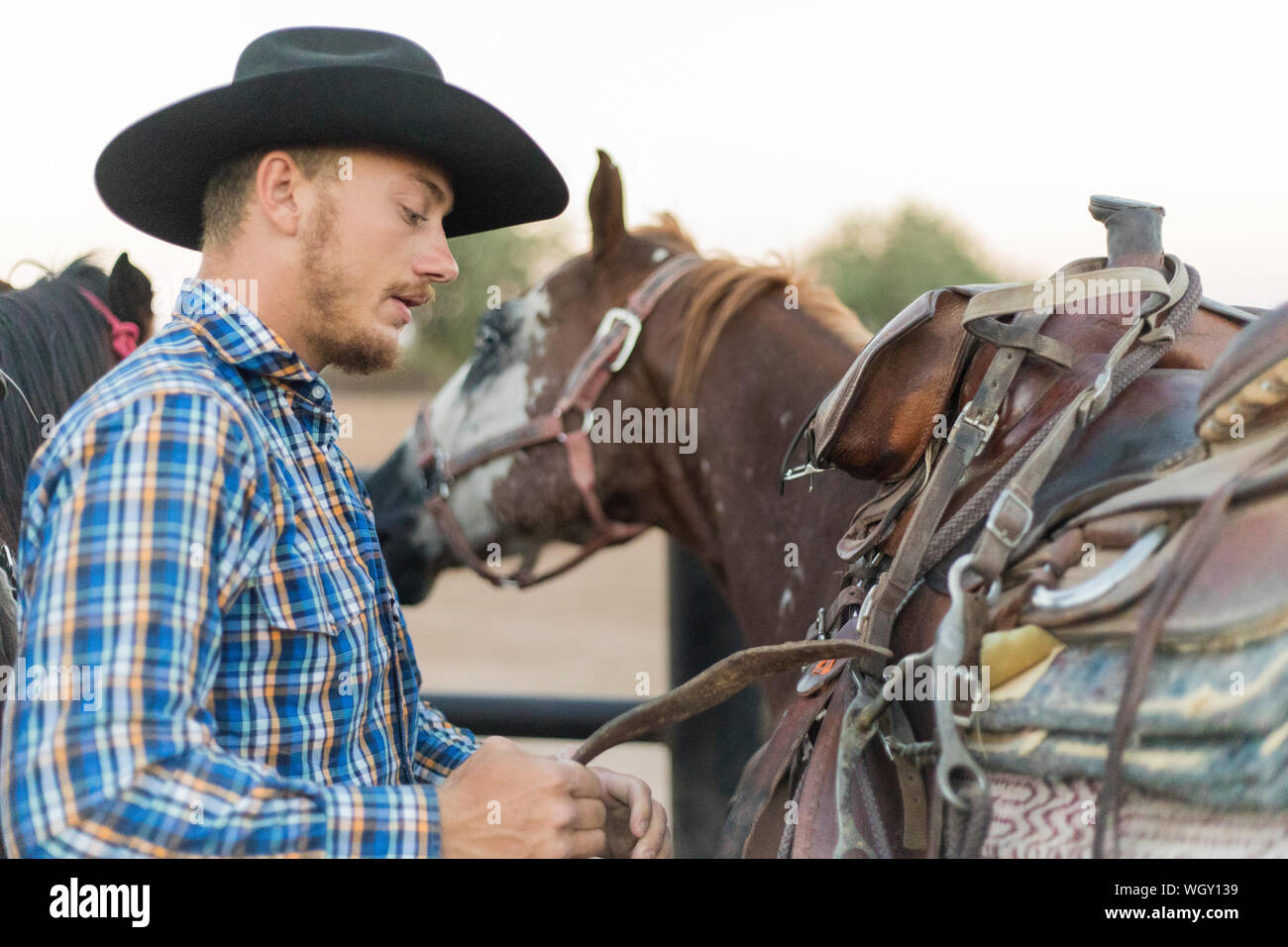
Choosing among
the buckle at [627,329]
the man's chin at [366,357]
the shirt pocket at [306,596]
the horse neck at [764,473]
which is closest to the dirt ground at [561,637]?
the horse neck at [764,473]

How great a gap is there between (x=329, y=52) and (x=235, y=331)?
46cm

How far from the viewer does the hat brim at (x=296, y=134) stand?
141 cm

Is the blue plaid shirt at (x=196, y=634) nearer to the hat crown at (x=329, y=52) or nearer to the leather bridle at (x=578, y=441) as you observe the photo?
the hat crown at (x=329, y=52)

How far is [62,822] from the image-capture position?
3.32 ft

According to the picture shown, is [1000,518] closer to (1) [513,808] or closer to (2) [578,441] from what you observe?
(1) [513,808]

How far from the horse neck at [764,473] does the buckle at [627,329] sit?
67mm

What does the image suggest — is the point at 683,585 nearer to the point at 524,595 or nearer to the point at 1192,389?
the point at 1192,389

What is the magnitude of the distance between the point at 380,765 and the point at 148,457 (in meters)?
0.53

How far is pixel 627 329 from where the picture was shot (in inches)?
99.1

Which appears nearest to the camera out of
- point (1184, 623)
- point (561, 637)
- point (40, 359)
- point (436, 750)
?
point (1184, 623)

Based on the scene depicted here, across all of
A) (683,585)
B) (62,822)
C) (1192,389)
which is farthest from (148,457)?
(683,585)

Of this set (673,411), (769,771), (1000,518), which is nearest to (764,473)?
(673,411)

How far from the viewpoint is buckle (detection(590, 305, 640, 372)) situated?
251 centimetres

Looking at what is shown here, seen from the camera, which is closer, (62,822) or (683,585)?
(62,822)
